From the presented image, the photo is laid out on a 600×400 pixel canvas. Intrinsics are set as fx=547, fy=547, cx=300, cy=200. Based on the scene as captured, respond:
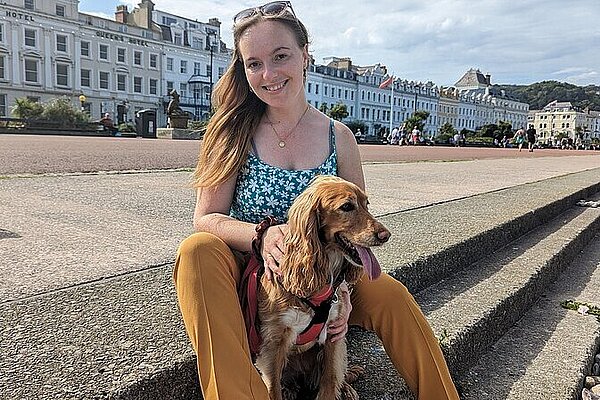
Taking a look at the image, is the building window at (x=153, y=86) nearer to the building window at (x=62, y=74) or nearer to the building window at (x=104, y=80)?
the building window at (x=104, y=80)

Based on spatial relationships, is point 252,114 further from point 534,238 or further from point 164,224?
point 534,238

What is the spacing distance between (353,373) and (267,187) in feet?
2.86

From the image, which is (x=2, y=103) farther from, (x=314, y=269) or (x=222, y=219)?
(x=314, y=269)

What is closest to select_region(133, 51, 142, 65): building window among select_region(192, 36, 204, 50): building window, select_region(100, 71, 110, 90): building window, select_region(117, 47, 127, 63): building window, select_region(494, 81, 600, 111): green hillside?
select_region(117, 47, 127, 63): building window

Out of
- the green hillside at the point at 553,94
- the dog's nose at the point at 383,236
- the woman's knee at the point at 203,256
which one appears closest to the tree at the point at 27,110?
the woman's knee at the point at 203,256

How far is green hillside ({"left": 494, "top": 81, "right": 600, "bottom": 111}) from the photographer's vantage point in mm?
178125

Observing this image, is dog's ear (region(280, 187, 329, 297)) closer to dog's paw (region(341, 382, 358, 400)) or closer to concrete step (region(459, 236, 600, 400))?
dog's paw (region(341, 382, 358, 400))

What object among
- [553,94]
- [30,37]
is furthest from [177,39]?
[553,94]

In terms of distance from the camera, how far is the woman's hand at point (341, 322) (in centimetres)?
209

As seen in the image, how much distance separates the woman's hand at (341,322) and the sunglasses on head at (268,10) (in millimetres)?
1196

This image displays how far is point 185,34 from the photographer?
237 ft

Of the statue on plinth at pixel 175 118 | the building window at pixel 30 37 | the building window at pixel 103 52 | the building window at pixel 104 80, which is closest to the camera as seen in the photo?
the statue on plinth at pixel 175 118

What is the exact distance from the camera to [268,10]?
2.37 meters

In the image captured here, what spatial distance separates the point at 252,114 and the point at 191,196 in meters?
3.49
